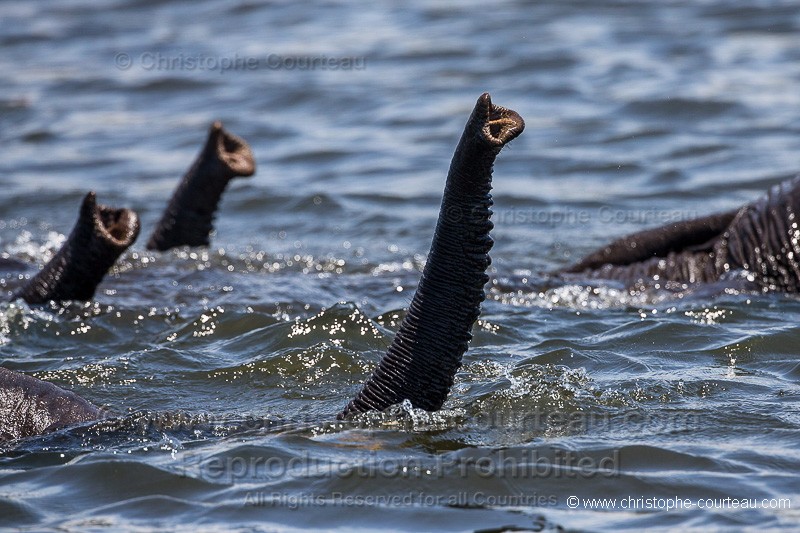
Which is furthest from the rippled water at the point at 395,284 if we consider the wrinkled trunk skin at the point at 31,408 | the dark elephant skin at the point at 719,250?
the dark elephant skin at the point at 719,250

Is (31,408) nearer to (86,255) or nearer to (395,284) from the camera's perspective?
(86,255)

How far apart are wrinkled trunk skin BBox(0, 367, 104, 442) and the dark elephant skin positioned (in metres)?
3.61

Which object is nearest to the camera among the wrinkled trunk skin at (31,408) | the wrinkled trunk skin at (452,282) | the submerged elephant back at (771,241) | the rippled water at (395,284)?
the wrinkled trunk skin at (452,282)

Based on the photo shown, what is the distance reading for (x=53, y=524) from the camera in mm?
4234

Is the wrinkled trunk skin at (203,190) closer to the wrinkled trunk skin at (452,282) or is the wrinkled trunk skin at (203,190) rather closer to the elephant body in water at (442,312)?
the elephant body in water at (442,312)

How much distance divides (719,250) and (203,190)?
310 cm

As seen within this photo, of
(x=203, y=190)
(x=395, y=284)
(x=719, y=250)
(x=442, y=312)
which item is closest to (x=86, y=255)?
(x=203, y=190)

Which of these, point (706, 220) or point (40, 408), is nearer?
point (40, 408)

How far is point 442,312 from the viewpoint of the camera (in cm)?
421

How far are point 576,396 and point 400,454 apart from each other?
3.24 feet

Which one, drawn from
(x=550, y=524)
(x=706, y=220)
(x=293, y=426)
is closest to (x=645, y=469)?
(x=550, y=524)

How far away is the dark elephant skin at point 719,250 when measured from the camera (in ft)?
22.7

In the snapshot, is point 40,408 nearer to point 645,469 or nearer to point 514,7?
point 645,469

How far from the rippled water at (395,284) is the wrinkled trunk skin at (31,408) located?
0.06 meters
